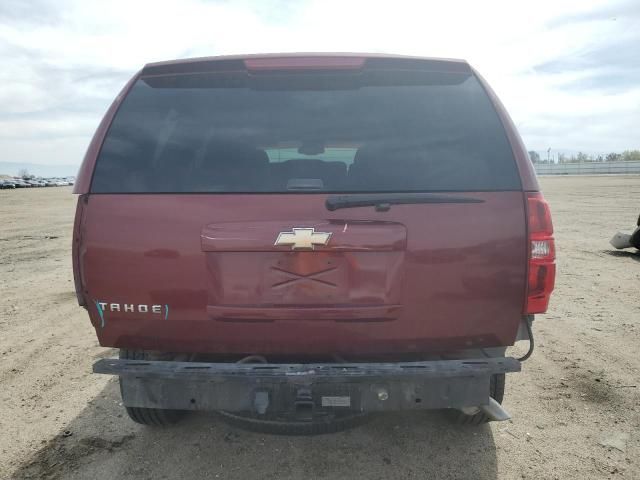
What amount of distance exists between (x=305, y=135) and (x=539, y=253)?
124 centimetres

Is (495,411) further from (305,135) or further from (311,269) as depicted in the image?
(305,135)

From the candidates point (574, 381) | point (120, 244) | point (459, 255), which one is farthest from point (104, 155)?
point (574, 381)

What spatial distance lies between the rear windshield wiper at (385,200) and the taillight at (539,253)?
26 centimetres

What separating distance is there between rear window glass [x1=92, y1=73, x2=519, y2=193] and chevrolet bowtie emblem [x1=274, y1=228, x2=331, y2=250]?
21 cm

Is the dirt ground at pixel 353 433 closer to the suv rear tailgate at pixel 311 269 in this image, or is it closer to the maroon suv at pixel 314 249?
the maroon suv at pixel 314 249

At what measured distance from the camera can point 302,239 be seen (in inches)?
75.7

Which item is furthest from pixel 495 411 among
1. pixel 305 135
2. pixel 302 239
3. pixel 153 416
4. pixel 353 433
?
pixel 153 416

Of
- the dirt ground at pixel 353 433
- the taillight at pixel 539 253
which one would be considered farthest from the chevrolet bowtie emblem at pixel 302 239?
the dirt ground at pixel 353 433

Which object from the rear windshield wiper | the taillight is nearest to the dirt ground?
the taillight

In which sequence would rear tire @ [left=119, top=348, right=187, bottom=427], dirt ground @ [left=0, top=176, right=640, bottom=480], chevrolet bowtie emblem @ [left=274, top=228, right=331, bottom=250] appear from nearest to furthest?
chevrolet bowtie emblem @ [left=274, top=228, right=331, bottom=250]
dirt ground @ [left=0, top=176, right=640, bottom=480]
rear tire @ [left=119, top=348, right=187, bottom=427]

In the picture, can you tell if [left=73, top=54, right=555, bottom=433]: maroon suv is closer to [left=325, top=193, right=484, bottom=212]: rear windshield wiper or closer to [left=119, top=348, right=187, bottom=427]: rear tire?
[left=325, top=193, right=484, bottom=212]: rear windshield wiper

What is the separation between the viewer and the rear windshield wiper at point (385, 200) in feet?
6.38

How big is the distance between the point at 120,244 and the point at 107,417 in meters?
1.64

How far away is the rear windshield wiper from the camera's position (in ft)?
6.38
